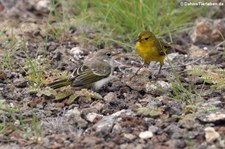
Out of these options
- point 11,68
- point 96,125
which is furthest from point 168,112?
point 11,68

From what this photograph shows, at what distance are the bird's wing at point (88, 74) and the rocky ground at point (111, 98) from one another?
119mm

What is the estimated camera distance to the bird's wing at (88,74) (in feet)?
19.5

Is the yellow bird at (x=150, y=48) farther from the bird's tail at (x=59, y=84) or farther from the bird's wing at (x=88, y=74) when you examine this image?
the bird's tail at (x=59, y=84)

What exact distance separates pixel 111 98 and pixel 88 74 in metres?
0.48

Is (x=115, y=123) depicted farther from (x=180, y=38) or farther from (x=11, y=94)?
(x=180, y=38)

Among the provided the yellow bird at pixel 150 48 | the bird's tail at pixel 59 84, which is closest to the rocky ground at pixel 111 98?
the bird's tail at pixel 59 84

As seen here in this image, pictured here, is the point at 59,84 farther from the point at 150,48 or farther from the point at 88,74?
the point at 150,48

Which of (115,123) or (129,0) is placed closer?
(115,123)

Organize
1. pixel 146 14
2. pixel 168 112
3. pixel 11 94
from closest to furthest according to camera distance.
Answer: pixel 168 112 → pixel 11 94 → pixel 146 14

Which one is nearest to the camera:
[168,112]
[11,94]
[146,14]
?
[168,112]

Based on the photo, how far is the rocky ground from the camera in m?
4.85

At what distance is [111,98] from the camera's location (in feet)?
18.9

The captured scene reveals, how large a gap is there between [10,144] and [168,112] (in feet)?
4.64

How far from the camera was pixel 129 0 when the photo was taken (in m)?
7.83
